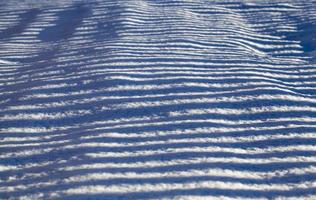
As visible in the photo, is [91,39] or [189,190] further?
[91,39]

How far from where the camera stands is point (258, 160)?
3605mm

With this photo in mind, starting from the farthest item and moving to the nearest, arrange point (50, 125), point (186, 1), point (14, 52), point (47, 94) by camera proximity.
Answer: point (186, 1), point (14, 52), point (47, 94), point (50, 125)

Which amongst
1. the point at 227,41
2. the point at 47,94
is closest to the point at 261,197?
the point at 47,94

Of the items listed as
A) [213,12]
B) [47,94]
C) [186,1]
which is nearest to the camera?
[47,94]

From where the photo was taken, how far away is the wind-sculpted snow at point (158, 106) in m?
3.33

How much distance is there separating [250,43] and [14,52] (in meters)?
3.59

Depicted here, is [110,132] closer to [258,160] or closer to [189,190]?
[189,190]

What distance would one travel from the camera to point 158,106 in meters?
4.37

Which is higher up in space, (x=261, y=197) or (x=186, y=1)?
(x=186, y=1)

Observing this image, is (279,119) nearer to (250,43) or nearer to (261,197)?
(261,197)

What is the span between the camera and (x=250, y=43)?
20.2 ft

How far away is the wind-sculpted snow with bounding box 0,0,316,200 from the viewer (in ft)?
10.9

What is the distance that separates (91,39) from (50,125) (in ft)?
7.83

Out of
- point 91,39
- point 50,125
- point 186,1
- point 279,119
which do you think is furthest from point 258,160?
point 186,1
